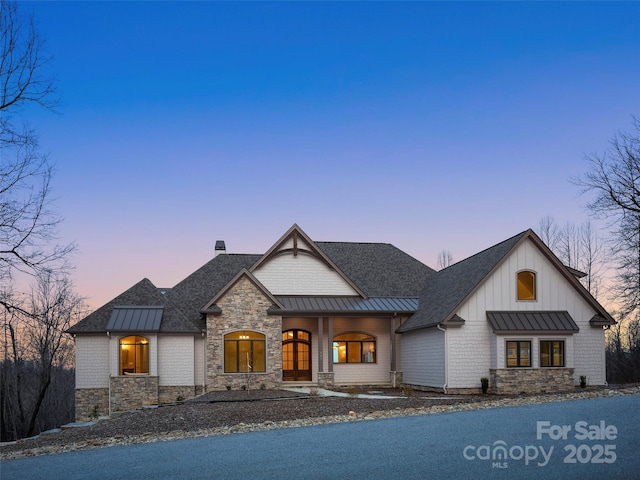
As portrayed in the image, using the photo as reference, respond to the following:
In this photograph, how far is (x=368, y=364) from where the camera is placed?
30453 mm

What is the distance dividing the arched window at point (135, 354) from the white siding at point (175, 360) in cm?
58

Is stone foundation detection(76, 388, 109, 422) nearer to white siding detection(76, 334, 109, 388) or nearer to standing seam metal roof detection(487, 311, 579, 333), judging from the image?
white siding detection(76, 334, 109, 388)

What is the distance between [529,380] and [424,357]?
4.58 metres

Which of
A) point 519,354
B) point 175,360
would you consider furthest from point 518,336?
point 175,360

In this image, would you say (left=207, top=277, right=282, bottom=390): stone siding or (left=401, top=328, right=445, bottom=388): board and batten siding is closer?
(left=401, top=328, right=445, bottom=388): board and batten siding

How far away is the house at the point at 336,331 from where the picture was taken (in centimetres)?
2506

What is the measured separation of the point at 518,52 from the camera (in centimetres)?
2244

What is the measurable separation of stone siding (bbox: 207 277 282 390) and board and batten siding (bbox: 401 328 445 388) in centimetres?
617

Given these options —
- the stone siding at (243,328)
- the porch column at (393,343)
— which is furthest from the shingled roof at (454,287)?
the stone siding at (243,328)

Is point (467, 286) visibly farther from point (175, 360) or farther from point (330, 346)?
point (175, 360)

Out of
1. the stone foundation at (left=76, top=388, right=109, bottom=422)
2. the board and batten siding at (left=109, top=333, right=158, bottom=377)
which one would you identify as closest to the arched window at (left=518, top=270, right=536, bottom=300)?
the board and batten siding at (left=109, top=333, right=158, bottom=377)

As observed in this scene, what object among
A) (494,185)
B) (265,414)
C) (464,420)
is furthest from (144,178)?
(464,420)

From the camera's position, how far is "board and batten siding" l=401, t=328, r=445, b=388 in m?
25.6

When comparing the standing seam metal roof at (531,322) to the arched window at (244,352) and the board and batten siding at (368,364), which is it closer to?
the board and batten siding at (368,364)
